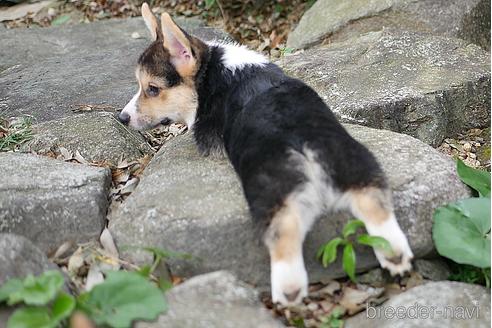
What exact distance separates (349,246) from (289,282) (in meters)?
0.39

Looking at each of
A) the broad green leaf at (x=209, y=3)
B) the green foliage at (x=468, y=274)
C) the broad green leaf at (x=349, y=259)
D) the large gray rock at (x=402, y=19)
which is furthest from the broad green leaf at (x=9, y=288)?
the broad green leaf at (x=209, y=3)

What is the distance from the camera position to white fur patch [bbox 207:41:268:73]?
4.72m

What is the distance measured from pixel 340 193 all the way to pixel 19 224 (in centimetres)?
187

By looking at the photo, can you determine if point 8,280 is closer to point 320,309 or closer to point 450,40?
point 320,309

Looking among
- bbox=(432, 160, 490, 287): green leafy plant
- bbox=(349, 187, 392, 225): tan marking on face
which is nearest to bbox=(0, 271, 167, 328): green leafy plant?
bbox=(349, 187, 392, 225): tan marking on face

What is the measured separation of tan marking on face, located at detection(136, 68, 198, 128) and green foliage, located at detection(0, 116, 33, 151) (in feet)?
3.89

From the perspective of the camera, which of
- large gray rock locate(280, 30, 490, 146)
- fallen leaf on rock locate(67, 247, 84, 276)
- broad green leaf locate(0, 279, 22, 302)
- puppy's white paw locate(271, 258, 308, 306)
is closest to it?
broad green leaf locate(0, 279, 22, 302)

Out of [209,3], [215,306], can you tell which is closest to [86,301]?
[215,306]

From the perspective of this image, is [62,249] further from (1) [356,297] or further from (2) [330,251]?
(1) [356,297]

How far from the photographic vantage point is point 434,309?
3.38 meters

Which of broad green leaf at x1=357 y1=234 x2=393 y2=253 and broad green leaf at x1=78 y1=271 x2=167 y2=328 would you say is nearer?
broad green leaf at x1=78 y1=271 x2=167 y2=328

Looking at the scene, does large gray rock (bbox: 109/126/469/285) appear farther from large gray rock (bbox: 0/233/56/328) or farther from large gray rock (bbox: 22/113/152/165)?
large gray rock (bbox: 22/113/152/165)

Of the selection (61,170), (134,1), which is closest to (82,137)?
(61,170)

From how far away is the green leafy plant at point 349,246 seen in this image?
3.53 metres
